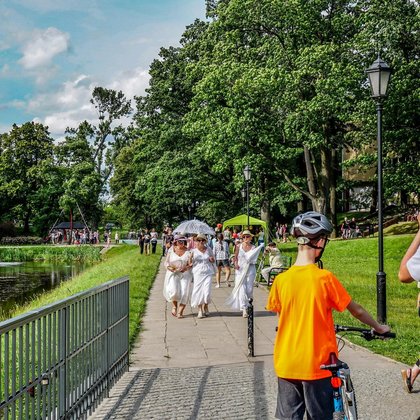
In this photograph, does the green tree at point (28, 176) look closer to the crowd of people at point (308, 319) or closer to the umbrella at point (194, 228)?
the umbrella at point (194, 228)

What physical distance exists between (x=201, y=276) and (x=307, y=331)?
988 cm

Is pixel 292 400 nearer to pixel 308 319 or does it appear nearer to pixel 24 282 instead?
pixel 308 319

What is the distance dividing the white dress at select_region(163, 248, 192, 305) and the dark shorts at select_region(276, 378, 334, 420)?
9744 millimetres

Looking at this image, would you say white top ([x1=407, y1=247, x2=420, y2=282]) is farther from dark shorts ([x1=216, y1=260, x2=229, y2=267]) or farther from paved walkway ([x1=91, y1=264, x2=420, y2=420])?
dark shorts ([x1=216, y1=260, x2=229, y2=267])

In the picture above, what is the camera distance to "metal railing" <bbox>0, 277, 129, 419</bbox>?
4152mm

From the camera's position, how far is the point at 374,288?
61.4ft

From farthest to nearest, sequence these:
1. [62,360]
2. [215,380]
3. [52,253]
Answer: [52,253] → [215,380] → [62,360]

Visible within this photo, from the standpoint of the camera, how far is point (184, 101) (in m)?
48.7

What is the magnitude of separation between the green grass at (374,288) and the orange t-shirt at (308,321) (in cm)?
514

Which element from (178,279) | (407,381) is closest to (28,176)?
(178,279)

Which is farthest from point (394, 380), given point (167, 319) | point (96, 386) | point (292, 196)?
point (292, 196)

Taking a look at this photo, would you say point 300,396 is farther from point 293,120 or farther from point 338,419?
point 293,120

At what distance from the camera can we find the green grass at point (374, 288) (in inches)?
394

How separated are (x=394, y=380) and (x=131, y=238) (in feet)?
239
